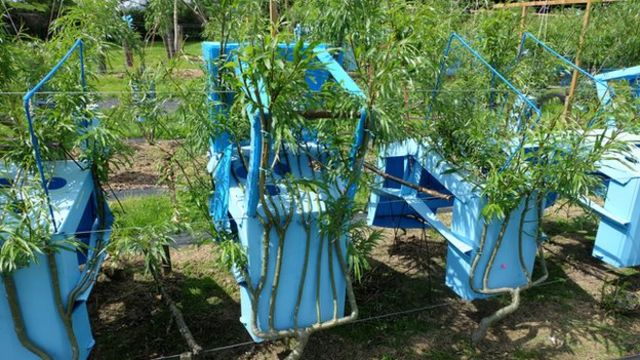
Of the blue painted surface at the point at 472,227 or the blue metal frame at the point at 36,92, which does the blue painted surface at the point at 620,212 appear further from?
the blue metal frame at the point at 36,92

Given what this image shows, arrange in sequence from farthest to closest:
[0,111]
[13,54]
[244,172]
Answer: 1. [244,172]
2. [13,54]
3. [0,111]

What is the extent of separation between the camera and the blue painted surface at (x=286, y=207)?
2.72m

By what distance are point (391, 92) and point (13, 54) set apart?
221 centimetres

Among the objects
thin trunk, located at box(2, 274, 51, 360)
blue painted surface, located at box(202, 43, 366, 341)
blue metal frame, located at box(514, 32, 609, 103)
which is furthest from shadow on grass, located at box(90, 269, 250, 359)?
blue metal frame, located at box(514, 32, 609, 103)

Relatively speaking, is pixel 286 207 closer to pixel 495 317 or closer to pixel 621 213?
pixel 495 317

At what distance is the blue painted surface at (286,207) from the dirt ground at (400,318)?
1.90 feet

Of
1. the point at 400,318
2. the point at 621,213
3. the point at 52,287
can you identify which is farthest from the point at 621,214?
the point at 52,287

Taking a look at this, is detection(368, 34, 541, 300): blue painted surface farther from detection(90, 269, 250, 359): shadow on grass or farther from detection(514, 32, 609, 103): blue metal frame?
detection(90, 269, 250, 359): shadow on grass

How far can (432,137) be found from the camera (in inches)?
150

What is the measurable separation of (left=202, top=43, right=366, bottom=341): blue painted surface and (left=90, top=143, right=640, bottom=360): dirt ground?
0.58m

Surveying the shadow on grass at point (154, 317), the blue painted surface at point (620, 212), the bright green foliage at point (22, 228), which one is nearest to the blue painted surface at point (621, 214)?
the blue painted surface at point (620, 212)

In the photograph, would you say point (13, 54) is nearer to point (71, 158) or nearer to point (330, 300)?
point (71, 158)

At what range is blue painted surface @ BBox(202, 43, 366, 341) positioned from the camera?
272 cm

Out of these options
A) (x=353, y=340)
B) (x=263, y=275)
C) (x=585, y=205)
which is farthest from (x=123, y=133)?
(x=585, y=205)
